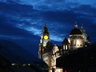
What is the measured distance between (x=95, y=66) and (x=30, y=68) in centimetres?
2055

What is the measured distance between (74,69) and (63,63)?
7.29m

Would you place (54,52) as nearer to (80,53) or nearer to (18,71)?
(80,53)

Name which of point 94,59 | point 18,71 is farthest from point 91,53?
point 18,71

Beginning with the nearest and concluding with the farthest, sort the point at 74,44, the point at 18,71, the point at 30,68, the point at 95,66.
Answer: the point at 18,71 < the point at 30,68 < the point at 95,66 < the point at 74,44

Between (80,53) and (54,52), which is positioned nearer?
(80,53)

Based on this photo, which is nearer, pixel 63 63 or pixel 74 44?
pixel 63 63

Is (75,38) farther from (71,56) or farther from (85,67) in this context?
(85,67)

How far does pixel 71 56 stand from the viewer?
154 ft

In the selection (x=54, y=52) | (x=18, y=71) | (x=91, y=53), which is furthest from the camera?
(x=54, y=52)

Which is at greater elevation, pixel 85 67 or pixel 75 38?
pixel 75 38

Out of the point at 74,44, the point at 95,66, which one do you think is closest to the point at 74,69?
Result: the point at 95,66

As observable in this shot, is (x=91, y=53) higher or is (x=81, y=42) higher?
(x=81, y=42)

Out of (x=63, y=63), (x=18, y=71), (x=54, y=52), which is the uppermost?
(x=54, y=52)

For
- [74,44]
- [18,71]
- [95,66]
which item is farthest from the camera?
[74,44]
